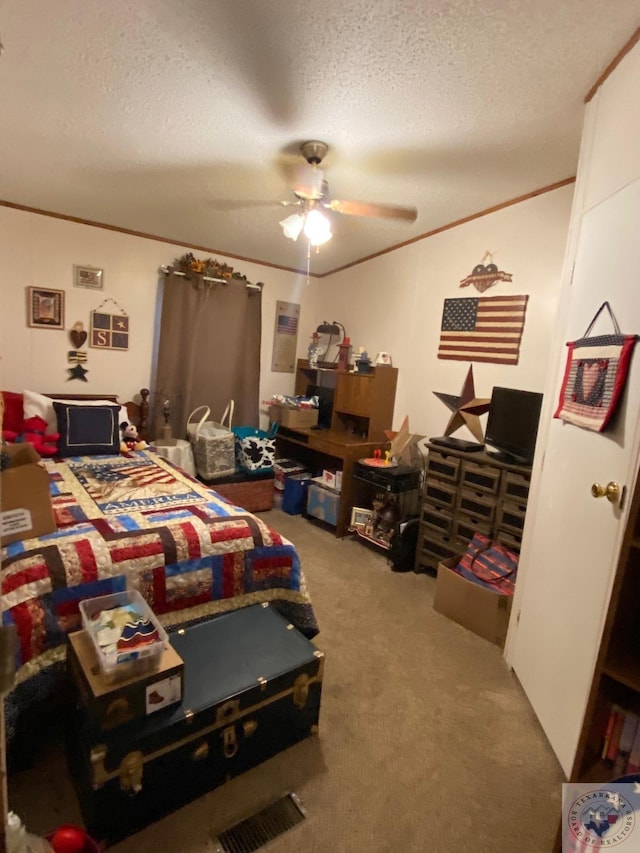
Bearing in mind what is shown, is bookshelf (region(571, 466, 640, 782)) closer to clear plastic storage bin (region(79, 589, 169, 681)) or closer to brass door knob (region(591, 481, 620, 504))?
brass door knob (region(591, 481, 620, 504))

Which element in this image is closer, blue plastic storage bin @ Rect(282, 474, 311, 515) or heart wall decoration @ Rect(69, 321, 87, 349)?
heart wall decoration @ Rect(69, 321, 87, 349)

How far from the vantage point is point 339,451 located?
351 centimetres

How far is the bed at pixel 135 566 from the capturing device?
4.82ft

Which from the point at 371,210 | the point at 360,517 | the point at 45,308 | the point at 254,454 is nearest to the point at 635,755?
the point at 360,517

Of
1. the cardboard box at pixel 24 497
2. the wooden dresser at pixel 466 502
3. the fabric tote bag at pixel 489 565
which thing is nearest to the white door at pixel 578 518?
the fabric tote bag at pixel 489 565

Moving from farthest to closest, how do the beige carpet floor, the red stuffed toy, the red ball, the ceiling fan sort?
the red stuffed toy, the ceiling fan, the beige carpet floor, the red ball

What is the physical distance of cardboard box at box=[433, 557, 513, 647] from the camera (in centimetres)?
230

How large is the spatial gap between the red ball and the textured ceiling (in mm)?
2393

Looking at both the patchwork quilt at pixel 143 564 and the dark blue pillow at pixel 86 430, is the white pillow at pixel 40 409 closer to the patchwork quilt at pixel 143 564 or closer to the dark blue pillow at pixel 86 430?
the dark blue pillow at pixel 86 430

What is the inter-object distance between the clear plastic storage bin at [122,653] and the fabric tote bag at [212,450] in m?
2.14

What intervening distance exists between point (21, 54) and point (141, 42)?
0.47 meters

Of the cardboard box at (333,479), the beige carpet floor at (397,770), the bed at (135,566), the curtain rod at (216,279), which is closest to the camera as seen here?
the beige carpet floor at (397,770)

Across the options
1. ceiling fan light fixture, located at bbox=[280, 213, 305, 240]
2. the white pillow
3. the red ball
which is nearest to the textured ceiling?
ceiling fan light fixture, located at bbox=[280, 213, 305, 240]

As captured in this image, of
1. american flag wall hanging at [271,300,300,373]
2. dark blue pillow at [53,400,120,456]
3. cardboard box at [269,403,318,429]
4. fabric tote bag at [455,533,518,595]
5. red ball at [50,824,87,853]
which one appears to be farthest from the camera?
american flag wall hanging at [271,300,300,373]
